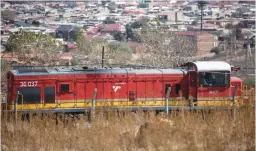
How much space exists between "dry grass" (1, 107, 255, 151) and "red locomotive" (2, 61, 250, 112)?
2939 mm

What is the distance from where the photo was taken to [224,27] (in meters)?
61.1

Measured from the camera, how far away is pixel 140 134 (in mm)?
10148

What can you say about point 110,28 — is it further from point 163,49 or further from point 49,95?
point 49,95

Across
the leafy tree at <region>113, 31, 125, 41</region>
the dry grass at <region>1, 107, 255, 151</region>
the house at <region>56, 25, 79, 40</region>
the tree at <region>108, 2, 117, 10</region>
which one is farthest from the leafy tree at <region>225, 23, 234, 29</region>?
the dry grass at <region>1, 107, 255, 151</region>

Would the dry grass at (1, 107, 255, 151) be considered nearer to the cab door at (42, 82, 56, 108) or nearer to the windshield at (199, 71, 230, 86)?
the cab door at (42, 82, 56, 108)

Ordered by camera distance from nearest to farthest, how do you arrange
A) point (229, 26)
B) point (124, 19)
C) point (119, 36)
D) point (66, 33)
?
point (119, 36) < point (66, 33) < point (229, 26) < point (124, 19)

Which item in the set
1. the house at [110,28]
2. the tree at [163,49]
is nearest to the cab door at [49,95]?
the tree at [163,49]

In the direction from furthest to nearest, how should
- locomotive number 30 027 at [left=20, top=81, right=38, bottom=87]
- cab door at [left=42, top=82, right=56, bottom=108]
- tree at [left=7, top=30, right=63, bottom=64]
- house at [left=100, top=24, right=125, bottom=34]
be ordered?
1. house at [left=100, top=24, right=125, bottom=34]
2. tree at [left=7, top=30, right=63, bottom=64]
3. cab door at [left=42, top=82, right=56, bottom=108]
4. locomotive number 30 027 at [left=20, top=81, right=38, bottom=87]

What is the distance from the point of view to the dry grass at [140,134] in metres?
9.64

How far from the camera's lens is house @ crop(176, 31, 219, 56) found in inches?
1670

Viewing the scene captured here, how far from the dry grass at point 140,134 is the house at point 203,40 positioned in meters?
31.3

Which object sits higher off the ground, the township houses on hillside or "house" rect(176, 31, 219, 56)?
the township houses on hillside

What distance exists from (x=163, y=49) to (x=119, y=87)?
14.1 meters

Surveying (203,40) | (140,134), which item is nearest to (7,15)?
(203,40)
